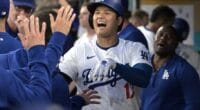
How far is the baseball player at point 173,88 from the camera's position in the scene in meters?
5.05

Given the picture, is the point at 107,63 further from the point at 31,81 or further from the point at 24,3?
the point at 31,81

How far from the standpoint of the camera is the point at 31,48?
2.90m

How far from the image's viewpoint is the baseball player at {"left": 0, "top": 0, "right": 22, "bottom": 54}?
10.3ft

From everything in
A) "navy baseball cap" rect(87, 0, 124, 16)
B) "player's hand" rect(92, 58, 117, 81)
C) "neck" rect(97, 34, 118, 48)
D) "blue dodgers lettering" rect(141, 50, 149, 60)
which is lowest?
"player's hand" rect(92, 58, 117, 81)

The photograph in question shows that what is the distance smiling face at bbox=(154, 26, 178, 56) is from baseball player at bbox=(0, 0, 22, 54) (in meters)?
1.79

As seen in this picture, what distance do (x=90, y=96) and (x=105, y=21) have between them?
2.14ft

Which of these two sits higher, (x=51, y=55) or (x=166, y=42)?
(x=51, y=55)

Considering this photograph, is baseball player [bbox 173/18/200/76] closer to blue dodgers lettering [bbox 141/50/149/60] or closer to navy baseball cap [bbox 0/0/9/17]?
blue dodgers lettering [bbox 141/50/149/60]

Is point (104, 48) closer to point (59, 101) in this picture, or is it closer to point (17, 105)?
point (59, 101)

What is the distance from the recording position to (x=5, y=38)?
3668 millimetres

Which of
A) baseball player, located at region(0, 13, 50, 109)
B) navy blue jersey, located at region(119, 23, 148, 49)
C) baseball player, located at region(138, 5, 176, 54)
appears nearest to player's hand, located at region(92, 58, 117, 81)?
navy blue jersey, located at region(119, 23, 148, 49)

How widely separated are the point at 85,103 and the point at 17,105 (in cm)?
157

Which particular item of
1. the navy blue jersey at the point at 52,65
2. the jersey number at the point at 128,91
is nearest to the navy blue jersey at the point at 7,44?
the navy blue jersey at the point at 52,65

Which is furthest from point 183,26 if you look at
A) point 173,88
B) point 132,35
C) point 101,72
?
point 101,72
